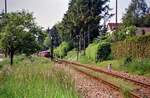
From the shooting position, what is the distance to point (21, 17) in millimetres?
38188

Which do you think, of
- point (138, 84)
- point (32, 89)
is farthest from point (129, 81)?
point (32, 89)

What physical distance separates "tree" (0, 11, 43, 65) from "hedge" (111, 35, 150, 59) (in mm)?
9750

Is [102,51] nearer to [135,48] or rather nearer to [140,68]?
[135,48]

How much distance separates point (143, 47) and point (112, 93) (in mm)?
22487

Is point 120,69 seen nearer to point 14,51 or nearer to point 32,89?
point 14,51

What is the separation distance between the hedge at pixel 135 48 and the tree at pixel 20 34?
9750 millimetres

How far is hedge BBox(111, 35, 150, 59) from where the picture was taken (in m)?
41.1

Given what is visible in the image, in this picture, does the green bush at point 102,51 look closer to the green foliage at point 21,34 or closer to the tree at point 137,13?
the green foliage at point 21,34

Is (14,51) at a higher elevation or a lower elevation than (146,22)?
lower

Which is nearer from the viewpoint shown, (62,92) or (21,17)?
(62,92)

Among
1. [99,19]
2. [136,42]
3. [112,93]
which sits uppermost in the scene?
[99,19]

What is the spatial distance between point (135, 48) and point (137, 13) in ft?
285

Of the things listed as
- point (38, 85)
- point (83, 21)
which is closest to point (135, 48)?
point (38, 85)

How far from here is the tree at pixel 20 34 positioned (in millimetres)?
37156
